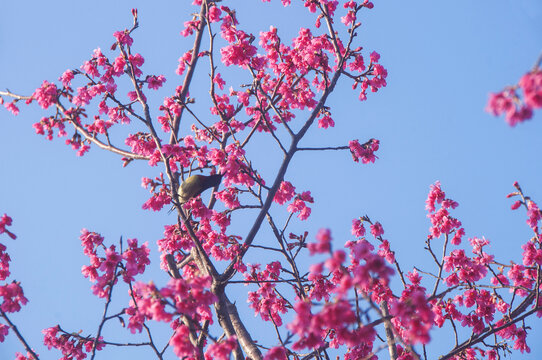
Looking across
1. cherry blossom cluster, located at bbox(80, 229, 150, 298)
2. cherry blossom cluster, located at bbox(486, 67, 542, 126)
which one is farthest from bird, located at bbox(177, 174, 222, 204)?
cherry blossom cluster, located at bbox(486, 67, 542, 126)

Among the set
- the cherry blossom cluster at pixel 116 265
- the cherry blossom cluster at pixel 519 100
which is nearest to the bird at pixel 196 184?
the cherry blossom cluster at pixel 116 265

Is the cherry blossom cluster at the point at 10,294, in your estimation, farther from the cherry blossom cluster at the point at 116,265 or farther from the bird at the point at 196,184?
the bird at the point at 196,184

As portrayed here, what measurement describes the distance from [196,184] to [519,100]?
16.8 ft

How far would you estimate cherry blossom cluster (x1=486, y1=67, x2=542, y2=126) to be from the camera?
246 centimetres

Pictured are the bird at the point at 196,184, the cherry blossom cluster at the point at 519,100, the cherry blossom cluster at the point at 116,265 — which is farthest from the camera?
the bird at the point at 196,184

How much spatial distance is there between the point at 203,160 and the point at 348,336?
3.79 meters

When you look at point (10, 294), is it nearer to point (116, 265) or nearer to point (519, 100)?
point (116, 265)

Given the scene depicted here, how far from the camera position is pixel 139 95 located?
19.8 feet

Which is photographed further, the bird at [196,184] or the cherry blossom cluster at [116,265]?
the bird at [196,184]

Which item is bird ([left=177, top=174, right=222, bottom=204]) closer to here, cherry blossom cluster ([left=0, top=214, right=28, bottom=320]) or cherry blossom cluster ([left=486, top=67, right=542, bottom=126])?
cherry blossom cluster ([left=0, top=214, right=28, bottom=320])

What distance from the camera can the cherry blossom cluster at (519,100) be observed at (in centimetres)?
246

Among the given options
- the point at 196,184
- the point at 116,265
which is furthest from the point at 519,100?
the point at 196,184

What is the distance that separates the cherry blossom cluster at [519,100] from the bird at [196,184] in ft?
16.3

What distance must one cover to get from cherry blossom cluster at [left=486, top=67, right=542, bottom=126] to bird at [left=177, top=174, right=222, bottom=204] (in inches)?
196
